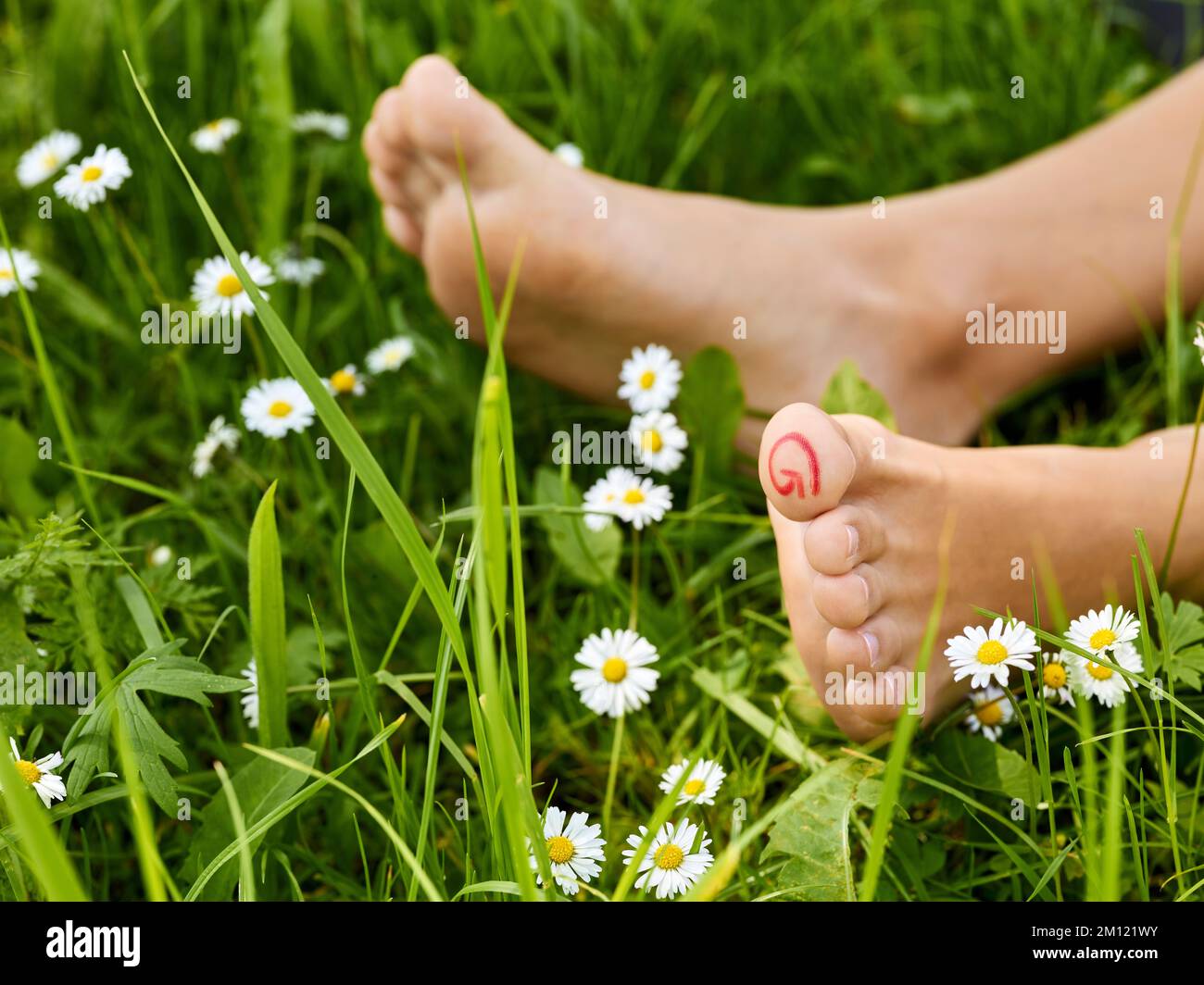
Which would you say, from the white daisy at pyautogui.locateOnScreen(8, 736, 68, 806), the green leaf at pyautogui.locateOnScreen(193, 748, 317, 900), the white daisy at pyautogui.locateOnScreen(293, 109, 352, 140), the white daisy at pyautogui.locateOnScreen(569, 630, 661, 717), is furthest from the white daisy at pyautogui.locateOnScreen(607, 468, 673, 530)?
Result: the white daisy at pyautogui.locateOnScreen(293, 109, 352, 140)

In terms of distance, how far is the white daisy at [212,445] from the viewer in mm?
1035

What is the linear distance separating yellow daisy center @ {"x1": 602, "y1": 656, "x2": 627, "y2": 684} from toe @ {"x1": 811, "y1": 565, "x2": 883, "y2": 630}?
0.17m

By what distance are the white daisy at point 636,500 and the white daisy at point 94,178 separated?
0.51 metres

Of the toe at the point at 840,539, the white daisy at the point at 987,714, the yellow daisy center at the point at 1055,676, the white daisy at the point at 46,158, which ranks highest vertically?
the white daisy at the point at 46,158

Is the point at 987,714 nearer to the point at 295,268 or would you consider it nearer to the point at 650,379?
the point at 650,379

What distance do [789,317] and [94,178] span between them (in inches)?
25.2

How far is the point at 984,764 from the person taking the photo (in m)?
0.77

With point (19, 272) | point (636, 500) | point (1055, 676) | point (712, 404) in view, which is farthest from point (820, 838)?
point (19, 272)

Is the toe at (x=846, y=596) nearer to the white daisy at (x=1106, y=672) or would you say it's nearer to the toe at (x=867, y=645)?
the toe at (x=867, y=645)

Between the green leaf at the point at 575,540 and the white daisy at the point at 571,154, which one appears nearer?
the green leaf at the point at 575,540

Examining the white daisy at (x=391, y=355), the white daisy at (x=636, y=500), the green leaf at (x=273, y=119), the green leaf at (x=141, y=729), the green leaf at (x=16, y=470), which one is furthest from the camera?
the green leaf at (x=273, y=119)

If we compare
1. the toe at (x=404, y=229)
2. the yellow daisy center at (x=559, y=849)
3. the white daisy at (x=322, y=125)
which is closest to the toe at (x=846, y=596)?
the yellow daisy center at (x=559, y=849)

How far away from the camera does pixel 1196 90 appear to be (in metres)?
1.07

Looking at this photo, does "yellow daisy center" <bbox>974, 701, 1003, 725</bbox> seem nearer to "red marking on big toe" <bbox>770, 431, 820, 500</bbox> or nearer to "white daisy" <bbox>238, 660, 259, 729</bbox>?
"red marking on big toe" <bbox>770, 431, 820, 500</bbox>
